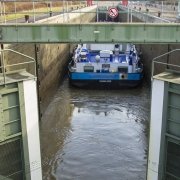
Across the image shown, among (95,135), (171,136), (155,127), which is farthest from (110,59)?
(171,136)

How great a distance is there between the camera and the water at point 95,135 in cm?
1689

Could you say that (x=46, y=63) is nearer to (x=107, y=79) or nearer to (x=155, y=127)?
(x=107, y=79)

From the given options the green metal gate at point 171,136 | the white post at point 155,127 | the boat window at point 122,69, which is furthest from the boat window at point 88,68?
the green metal gate at point 171,136

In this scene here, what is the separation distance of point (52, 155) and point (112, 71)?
13417mm

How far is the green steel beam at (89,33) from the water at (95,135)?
20.4ft

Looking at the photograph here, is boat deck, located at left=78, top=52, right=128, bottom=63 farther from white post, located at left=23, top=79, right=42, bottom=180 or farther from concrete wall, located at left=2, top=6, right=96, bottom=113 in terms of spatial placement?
white post, located at left=23, top=79, right=42, bottom=180

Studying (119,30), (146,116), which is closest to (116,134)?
(146,116)

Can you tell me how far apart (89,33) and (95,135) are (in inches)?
296

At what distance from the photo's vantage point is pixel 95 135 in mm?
20906

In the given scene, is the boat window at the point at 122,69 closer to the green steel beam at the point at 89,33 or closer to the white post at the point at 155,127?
the green steel beam at the point at 89,33

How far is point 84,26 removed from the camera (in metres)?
15.5

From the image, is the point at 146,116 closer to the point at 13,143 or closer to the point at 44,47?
the point at 44,47

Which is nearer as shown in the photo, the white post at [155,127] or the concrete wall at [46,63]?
the white post at [155,127]

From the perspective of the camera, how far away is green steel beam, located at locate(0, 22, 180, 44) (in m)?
15.5
